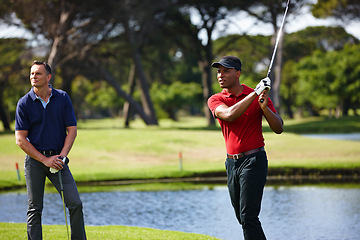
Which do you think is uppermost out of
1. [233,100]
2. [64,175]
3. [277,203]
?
[233,100]

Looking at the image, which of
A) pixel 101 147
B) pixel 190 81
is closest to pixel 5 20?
pixel 101 147

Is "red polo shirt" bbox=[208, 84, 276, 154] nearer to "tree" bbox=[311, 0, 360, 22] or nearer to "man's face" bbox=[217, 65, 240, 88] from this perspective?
"man's face" bbox=[217, 65, 240, 88]

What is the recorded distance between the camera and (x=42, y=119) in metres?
6.82

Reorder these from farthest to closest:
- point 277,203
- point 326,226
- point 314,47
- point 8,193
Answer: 1. point 314,47
2. point 8,193
3. point 277,203
4. point 326,226

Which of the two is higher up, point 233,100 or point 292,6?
point 292,6

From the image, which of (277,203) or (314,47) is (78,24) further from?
(314,47)

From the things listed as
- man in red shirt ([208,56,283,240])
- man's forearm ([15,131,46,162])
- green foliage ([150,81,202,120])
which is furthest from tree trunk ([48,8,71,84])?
man in red shirt ([208,56,283,240])

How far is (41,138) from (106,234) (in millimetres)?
3073

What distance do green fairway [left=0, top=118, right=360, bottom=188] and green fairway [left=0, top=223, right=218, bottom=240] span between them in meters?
9.82

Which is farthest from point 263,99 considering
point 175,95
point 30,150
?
point 175,95

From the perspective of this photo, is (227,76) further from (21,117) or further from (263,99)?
(21,117)

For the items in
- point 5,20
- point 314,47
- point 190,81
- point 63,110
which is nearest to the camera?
point 63,110

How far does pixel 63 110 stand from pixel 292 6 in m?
38.0

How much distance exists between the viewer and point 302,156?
26.4 m
